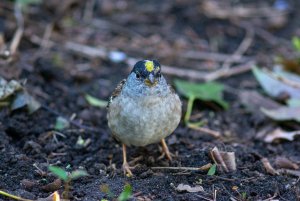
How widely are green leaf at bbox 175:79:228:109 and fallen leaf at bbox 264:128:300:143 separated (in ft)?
2.31

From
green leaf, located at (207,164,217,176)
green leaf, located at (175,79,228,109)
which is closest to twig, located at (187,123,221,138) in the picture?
green leaf, located at (175,79,228,109)

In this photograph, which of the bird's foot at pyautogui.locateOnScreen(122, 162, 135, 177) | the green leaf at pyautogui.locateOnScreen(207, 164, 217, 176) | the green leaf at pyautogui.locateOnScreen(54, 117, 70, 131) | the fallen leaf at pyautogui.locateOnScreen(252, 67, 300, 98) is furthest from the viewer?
the fallen leaf at pyautogui.locateOnScreen(252, 67, 300, 98)

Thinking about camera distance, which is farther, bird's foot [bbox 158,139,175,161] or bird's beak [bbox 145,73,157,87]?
bird's foot [bbox 158,139,175,161]

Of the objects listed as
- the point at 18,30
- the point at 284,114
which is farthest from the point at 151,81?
the point at 18,30

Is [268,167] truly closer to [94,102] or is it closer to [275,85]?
[275,85]

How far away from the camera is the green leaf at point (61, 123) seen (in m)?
4.84

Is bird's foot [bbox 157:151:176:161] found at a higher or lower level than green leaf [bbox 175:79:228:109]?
lower

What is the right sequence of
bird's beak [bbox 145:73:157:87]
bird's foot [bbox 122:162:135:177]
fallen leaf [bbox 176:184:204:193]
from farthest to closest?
bird's beak [bbox 145:73:157:87] < bird's foot [bbox 122:162:135:177] < fallen leaf [bbox 176:184:204:193]

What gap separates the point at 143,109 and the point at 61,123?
107 cm

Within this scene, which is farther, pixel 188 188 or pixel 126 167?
pixel 126 167

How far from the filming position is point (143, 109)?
4152 mm

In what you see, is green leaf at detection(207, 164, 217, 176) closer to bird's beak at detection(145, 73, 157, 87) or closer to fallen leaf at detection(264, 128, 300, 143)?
bird's beak at detection(145, 73, 157, 87)

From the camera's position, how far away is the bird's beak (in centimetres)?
421

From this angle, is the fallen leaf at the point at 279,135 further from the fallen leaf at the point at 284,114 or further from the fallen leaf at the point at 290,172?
the fallen leaf at the point at 290,172
